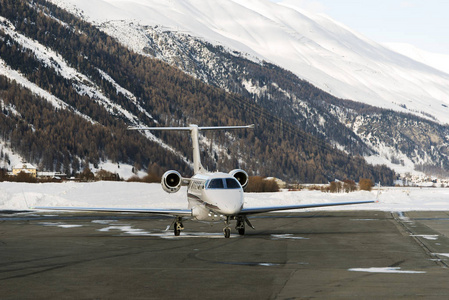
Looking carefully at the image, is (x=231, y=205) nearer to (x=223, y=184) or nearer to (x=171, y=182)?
(x=223, y=184)

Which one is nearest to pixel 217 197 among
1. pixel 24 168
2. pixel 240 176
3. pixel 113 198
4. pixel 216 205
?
pixel 216 205

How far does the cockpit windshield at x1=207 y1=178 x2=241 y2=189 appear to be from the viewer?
27.2 meters

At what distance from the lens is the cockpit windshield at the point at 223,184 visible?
→ 2722 cm

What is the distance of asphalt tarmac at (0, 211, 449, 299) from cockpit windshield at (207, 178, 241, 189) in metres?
2.04

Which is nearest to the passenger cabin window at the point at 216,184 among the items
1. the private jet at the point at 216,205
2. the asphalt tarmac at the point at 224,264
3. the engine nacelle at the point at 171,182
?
the private jet at the point at 216,205

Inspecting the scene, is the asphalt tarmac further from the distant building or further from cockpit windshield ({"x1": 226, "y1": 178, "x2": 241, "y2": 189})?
the distant building

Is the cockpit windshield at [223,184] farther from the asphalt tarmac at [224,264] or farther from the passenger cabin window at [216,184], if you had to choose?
the asphalt tarmac at [224,264]

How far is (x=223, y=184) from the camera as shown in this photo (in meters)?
27.3

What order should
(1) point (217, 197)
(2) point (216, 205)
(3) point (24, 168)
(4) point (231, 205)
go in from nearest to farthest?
(4) point (231, 205) < (2) point (216, 205) < (1) point (217, 197) < (3) point (24, 168)

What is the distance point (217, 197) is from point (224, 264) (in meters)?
9.03

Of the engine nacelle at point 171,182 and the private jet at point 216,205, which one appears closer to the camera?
the private jet at point 216,205

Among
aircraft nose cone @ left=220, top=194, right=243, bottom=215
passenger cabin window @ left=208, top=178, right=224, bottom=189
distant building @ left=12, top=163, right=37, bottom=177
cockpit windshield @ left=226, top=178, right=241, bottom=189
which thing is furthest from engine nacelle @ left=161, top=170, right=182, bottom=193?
distant building @ left=12, top=163, right=37, bottom=177

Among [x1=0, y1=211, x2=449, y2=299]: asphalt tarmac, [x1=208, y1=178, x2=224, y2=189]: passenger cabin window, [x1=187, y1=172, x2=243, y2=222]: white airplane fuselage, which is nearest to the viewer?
[x1=0, y1=211, x2=449, y2=299]: asphalt tarmac

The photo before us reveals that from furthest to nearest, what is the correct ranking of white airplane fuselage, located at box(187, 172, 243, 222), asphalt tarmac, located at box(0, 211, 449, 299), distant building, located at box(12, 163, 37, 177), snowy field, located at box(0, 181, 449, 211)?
distant building, located at box(12, 163, 37, 177) → snowy field, located at box(0, 181, 449, 211) → white airplane fuselage, located at box(187, 172, 243, 222) → asphalt tarmac, located at box(0, 211, 449, 299)
